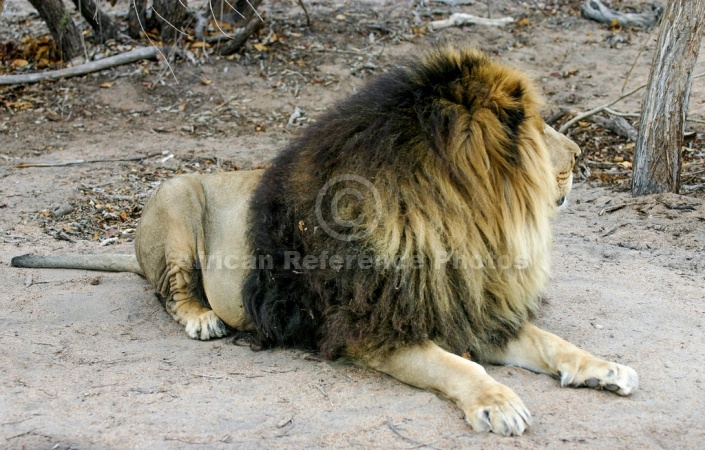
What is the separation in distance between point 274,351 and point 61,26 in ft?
21.8

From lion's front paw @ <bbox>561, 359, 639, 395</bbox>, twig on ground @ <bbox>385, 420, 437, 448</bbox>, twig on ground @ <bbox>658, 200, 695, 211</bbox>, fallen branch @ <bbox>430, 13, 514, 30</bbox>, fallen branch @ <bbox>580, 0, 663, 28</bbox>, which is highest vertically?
fallen branch @ <bbox>580, 0, 663, 28</bbox>

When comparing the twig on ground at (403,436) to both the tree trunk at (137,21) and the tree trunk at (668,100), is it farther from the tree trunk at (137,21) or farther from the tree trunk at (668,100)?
the tree trunk at (137,21)

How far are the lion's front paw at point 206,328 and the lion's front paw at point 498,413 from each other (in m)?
1.65

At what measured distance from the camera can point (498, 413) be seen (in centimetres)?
295

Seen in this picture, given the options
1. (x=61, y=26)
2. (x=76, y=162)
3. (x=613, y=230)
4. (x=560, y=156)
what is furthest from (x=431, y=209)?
(x=61, y=26)

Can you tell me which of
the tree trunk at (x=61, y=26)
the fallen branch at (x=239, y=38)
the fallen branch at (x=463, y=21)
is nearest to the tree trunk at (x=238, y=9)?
the fallen branch at (x=239, y=38)

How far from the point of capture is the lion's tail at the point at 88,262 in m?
5.05

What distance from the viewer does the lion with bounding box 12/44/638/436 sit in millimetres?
3314

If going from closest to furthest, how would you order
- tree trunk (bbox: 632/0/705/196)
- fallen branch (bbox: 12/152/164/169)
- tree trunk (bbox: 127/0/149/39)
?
tree trunk (bbox: 632/0/705/196)
fallen branch (bbox: 12/152/164/169)
tree trunk (bbox: 127/0/149/39)

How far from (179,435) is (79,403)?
1.86 feet

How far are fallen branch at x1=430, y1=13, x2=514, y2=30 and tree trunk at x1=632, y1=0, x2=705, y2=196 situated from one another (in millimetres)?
4746

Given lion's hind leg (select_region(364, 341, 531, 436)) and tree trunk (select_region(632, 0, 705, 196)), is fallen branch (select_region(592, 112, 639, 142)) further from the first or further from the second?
lion's hind leg (select_region(364, 341, 531, 436))

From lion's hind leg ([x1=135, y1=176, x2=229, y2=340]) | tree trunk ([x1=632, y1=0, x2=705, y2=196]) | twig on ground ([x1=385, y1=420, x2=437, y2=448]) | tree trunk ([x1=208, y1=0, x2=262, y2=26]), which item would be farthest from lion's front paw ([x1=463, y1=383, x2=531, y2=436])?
tree trunk ([x1=208, y1=0, x2=262, y2=26])

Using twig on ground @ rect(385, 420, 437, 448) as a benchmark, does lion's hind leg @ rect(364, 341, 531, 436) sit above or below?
above
